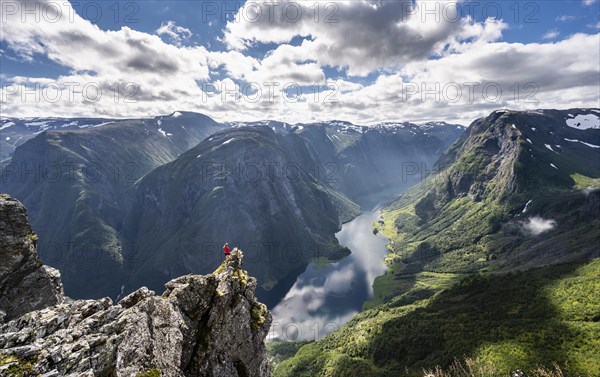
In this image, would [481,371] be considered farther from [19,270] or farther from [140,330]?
[19,270]

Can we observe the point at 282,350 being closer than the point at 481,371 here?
No

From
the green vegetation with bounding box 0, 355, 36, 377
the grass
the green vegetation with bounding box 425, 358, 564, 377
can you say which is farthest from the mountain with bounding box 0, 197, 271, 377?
the grass

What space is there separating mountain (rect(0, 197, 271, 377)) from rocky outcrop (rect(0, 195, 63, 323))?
119 millimetres

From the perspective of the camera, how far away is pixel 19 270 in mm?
36375

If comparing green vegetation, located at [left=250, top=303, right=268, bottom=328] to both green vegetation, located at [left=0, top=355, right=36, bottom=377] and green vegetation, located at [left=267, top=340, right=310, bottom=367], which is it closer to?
green vegetation, located at [left=0, top=355, right=36, bottom=377]

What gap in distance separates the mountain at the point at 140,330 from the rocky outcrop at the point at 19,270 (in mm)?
119

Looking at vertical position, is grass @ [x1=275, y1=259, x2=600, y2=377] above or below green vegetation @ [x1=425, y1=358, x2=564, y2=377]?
below

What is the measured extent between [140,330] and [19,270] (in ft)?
98.1

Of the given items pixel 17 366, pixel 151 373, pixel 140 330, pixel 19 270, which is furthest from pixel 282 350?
pixel 17 366

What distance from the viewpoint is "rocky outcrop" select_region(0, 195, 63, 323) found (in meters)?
35.0

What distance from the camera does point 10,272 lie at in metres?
35.4

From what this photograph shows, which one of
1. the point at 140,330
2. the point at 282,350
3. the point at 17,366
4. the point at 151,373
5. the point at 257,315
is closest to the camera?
the point at 17,366

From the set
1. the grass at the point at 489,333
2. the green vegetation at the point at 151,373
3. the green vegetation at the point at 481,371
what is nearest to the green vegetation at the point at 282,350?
the grass at the point at 489,333

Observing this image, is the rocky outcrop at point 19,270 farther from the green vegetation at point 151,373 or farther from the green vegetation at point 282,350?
the green vegetation at point 282,350
